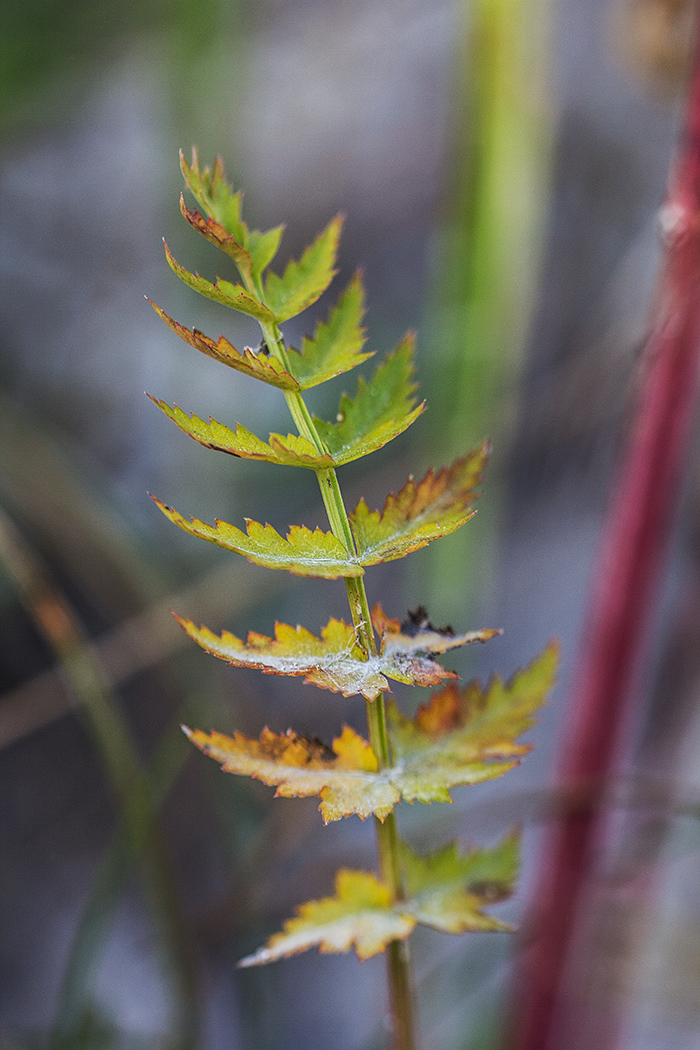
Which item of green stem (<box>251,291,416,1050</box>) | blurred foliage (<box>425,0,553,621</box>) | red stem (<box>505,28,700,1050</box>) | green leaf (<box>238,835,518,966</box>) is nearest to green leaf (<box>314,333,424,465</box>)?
green stem (<box>251,291,416,1050</box>)

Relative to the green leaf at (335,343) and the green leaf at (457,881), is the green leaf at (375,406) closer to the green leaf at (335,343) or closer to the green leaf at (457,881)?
the green leaf at (335,343)

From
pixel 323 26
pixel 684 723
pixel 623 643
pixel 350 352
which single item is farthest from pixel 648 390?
pixel 323 26

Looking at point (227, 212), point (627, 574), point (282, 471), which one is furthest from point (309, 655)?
point (282, 471)

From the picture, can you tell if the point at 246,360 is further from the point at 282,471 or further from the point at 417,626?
the point at 282,471

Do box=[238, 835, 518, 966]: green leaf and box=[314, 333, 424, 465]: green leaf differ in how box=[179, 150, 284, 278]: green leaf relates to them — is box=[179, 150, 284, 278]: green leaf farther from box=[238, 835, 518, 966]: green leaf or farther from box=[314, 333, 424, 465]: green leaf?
box=[238, 835, 518, 966]: green leaf

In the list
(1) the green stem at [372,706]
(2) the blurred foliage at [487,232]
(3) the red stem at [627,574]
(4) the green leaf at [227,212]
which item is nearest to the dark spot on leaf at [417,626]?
(1) the green stem at [372,706]

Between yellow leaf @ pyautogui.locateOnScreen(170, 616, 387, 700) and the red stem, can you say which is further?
the red stem
